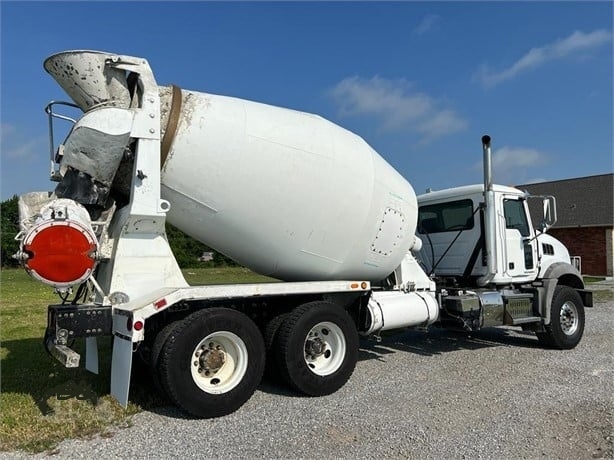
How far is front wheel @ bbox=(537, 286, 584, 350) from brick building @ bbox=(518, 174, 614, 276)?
19873 mm

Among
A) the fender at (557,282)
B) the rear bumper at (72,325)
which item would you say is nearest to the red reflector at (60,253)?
the rear bumper at (72,325)

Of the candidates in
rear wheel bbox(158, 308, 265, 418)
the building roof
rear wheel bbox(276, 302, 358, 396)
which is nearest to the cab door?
rear wheel bbox(276, 302, 358, 396)

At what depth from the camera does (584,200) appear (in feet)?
109

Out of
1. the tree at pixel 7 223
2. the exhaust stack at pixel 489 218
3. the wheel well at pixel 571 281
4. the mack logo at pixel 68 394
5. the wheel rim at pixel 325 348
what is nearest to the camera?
the mack logo at pixel 68 394

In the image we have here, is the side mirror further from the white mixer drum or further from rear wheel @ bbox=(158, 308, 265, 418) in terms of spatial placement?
rear wheel @ bbox=(158, 308, 265, 418)

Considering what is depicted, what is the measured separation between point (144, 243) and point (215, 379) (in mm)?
1587

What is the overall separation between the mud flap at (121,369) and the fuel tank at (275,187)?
1592mm

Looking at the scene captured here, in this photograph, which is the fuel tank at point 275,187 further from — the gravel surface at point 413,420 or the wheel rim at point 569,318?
the wheel rim at point 569,318

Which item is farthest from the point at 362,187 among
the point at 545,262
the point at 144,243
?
the point at 545,262

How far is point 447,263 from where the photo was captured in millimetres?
9547

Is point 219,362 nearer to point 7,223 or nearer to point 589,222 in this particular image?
point 7,223

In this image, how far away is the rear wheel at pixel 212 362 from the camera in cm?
514

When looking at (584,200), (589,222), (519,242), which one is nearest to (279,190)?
(519,242)

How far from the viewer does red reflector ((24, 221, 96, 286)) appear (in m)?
4.92
